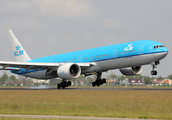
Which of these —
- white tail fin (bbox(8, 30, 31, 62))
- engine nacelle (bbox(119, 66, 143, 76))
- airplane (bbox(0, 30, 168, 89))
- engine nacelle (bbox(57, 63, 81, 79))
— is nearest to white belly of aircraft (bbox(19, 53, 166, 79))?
airplane (bbox(0, 30, 168, 89))

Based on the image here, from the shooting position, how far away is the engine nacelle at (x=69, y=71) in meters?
43.5

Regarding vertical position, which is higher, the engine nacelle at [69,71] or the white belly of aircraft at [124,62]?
the white belly of aircraft at [124,62]

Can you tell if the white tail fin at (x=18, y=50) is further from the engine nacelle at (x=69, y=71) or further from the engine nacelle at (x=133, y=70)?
the engine nacelle at (x=133, y=70)

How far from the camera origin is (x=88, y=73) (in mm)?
49469

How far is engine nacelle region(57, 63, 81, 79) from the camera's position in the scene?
1714 inches

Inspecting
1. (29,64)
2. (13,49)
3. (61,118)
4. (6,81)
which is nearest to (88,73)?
(29,64)

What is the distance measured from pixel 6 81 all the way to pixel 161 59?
181ft

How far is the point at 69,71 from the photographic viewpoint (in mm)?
43500

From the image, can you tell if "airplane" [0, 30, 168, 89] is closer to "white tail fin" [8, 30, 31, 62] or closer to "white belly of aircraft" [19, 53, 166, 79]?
"white belly of aircraft" [19, 53, 166, 79]

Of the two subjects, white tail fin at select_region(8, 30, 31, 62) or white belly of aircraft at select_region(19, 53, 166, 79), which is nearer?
white belly of aircraft at select_region(19, 53, 166, 79)

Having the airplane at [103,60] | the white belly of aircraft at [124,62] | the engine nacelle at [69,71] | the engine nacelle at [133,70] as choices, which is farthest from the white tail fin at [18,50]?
the engine nacelle at [133,70]

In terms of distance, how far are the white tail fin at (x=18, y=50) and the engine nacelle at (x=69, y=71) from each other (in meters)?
18.0

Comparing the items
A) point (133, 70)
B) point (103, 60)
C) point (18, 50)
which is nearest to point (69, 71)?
point (103, 60)

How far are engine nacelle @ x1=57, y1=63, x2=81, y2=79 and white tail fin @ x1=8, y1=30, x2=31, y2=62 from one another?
17950 millimetres
